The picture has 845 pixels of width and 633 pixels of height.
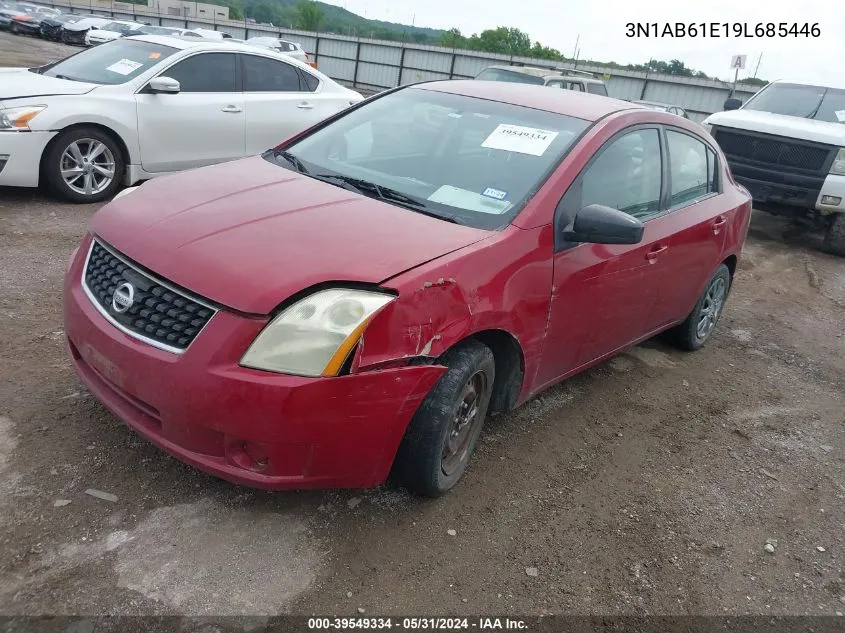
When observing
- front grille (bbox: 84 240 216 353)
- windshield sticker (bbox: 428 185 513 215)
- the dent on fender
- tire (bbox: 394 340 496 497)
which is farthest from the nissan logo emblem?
windshield sticker (bbox: 428 185 513 215)

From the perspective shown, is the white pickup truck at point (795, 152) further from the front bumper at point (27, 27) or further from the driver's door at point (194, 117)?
the front bumper at point (27, 27)

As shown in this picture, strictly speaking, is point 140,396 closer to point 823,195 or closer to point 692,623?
point 692,623

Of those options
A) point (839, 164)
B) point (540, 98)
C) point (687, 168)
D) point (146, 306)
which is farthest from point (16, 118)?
point (839, 164)

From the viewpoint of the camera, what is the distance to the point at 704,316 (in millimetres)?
4918

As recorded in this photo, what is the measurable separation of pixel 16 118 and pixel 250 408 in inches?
194

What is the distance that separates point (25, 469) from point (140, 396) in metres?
0.73

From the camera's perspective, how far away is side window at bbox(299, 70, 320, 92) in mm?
7656

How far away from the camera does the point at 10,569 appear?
222cm

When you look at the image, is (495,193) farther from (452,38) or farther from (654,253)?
(452,38)

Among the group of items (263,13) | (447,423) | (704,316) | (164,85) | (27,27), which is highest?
(164,85)

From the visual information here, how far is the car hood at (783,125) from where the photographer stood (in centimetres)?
827

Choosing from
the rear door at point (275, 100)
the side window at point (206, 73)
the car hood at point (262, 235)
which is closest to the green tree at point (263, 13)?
the rear door at point (275, 100)

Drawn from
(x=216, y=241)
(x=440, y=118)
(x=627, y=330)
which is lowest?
(x=627, y=330)

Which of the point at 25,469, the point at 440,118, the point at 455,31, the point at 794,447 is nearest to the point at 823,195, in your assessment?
the point at 794,447
